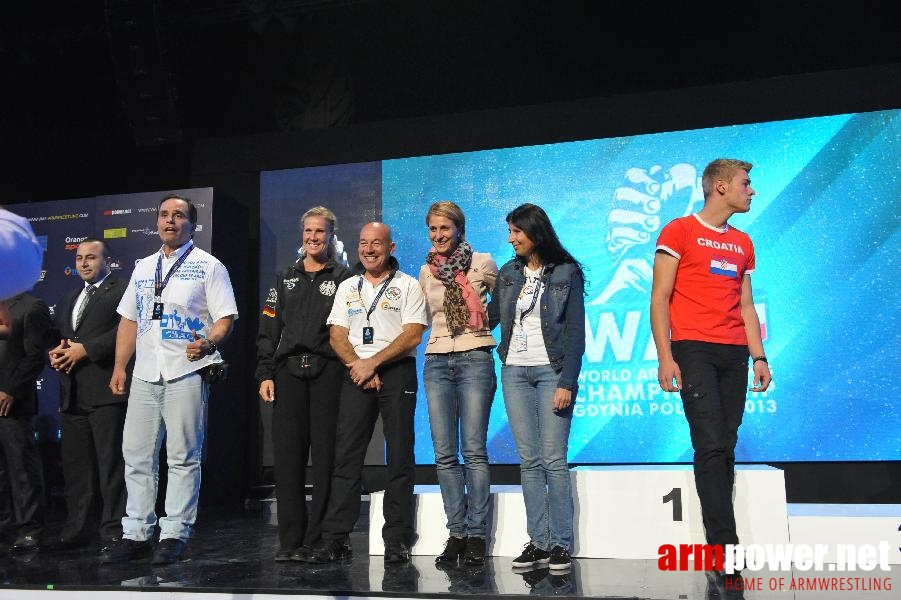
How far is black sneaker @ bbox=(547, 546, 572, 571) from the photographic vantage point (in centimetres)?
310

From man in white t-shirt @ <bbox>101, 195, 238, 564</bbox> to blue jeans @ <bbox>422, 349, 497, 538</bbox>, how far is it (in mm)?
980

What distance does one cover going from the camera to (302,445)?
Answer: 3.47m

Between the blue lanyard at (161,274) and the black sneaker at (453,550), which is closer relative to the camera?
the black sneaker at (453,550)

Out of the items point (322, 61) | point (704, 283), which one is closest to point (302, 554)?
point (704, 283)

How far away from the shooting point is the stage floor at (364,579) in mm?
2795

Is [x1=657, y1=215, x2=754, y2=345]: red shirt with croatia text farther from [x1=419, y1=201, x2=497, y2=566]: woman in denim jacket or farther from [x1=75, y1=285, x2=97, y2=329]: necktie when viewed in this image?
[x1=75, y1=285, x2=97, y2=329]: necktie

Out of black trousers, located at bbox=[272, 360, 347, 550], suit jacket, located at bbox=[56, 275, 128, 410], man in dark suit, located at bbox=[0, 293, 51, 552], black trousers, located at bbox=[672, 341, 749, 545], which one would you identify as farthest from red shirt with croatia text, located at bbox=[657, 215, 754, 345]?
man in dark suit, located at bbox=[0, 293, 51, 552]

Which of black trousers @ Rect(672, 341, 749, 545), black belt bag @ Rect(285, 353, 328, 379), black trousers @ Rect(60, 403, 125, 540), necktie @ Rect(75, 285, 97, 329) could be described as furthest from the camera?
necktie @ Rect(75, 285, 97, 329)

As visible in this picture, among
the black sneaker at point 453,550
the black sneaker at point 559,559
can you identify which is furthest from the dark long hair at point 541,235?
the black sneaker at point 453,550

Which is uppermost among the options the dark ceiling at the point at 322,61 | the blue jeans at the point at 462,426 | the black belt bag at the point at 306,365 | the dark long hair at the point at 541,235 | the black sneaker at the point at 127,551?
the dark ceiling at the point at 322,61

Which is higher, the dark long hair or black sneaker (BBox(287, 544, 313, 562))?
the dark long hair

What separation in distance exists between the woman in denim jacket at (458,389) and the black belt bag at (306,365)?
450 millimetres

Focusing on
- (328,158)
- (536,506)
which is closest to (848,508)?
(536,506)

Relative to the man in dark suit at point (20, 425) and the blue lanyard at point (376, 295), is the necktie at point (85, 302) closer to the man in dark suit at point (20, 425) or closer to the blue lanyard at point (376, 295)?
the man in dark suit at point (20, 425)
